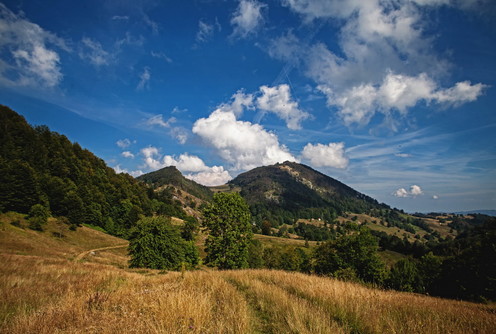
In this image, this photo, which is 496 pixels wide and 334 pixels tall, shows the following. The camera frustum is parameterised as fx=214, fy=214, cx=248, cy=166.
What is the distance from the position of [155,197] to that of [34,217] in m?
89.6

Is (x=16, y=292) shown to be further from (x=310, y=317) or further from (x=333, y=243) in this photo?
(x=333, y=243)

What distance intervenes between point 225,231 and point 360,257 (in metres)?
22.9

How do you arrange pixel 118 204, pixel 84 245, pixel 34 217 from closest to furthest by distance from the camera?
pixel 34 217, pixel 84 245, pixel 118 204

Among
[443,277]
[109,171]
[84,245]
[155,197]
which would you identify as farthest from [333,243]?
[155,197]

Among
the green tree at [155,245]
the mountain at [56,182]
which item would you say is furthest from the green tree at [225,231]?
the mountain at [56,182]

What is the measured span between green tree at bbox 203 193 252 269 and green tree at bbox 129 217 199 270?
6931mm

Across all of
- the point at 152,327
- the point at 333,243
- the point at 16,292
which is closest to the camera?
the point at 152,327

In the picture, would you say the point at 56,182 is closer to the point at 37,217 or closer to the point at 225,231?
the point at 37,217

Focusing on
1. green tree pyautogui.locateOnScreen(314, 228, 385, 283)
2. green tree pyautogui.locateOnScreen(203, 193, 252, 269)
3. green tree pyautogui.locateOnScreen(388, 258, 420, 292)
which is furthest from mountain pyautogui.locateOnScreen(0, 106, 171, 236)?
green tree pyautogui.locateOnScreen(388, 258, 420, 292)

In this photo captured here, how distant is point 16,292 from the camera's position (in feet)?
23.2

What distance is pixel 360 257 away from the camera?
35344mm

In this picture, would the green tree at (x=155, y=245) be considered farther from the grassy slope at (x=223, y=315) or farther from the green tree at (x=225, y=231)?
the grassy slope at (x=223, y=315)

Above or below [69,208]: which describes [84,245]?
below

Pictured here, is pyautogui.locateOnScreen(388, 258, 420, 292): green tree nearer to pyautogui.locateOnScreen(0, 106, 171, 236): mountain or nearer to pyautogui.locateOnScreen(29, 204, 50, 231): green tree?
pyautogui.locateOnScreen(29, 204, 50, 231): green tree
